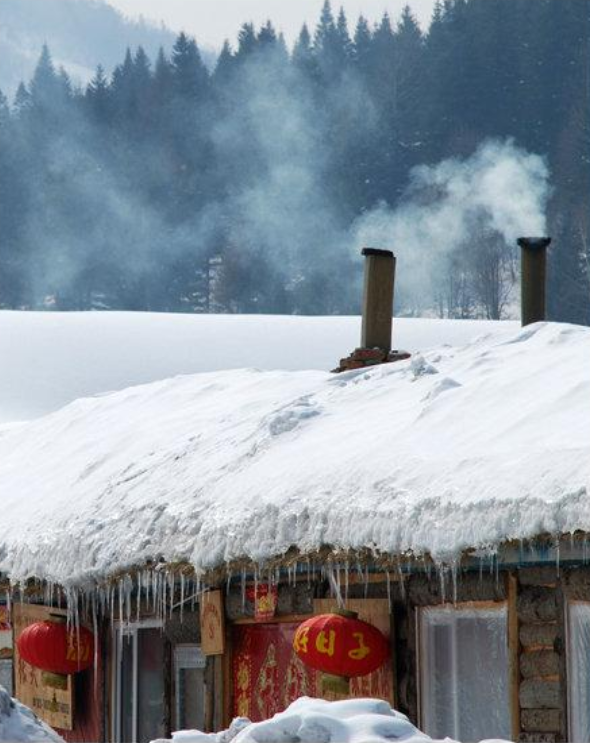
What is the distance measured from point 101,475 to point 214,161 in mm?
76569

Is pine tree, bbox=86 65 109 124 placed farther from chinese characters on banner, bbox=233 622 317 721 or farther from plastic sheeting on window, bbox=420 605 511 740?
plastic sheeting on window, bbox=420 605 511 740

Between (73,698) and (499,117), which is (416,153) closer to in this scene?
(499,117)

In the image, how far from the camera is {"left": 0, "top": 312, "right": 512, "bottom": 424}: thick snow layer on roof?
39.7 m

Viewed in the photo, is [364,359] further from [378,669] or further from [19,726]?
[19,726]

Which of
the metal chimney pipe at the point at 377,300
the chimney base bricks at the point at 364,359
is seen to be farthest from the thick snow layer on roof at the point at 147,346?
the chimney base bricks at the point at 364,359

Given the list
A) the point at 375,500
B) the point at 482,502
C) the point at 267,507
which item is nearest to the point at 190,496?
the point at 267,507

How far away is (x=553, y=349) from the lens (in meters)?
12.8

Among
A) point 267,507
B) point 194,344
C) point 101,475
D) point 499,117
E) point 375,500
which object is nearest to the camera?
point 375,500

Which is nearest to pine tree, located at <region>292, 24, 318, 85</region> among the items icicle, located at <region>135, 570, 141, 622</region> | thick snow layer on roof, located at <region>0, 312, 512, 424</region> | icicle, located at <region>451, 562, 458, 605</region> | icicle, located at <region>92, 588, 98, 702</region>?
thick snow layer on roof, located at <region>0, 312, 512, 424</region>

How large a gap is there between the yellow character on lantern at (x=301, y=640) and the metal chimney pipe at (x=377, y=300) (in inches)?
207

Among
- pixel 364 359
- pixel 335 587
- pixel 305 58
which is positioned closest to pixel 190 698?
pixel 335 587

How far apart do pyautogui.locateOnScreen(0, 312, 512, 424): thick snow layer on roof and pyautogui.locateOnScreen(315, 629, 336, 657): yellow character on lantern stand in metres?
25.5

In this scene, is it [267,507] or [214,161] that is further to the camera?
[214,161]

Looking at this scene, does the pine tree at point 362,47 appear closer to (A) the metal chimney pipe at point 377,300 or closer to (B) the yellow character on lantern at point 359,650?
(A) the metal chimney pipe at point 377,300
